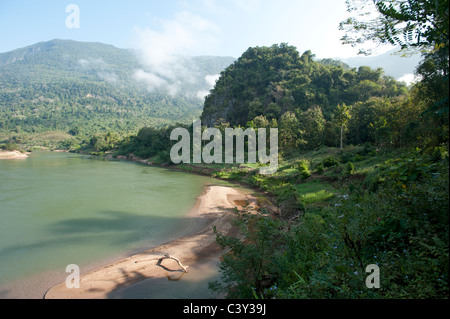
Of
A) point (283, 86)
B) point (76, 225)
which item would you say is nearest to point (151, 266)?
point (76, 225)

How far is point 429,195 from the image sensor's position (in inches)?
197

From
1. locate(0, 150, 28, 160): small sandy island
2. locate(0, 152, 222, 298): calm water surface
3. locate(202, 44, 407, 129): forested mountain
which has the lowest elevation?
locate(0, 152, 222, 298): calm water surface

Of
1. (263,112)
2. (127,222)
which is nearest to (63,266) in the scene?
(127,222)

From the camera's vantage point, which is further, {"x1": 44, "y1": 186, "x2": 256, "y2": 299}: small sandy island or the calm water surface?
the calm water surface

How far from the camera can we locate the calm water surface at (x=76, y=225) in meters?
12.2

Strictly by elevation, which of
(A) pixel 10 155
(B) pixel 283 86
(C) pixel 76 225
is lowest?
(C) pixel 76 225

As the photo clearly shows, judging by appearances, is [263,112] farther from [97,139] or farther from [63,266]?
[97,139]

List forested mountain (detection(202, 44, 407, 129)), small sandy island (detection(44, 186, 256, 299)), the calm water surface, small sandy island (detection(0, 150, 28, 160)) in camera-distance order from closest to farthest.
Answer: small sandy island (detection(44, 186, 256, 299))
the calm water surface
forested mountain (detection(202, 44, 407, 129))
small sandy island (detection(0, 150, 28, 160))

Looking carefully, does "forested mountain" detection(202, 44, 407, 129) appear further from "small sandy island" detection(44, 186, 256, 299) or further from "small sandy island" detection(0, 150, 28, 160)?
"small sandy island" detection(0, 150, 28, 160)

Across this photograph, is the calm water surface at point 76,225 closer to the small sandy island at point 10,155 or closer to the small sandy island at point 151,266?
the small sandy island at point 151,266

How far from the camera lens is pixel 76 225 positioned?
57.0 ft

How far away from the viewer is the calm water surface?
479 inches

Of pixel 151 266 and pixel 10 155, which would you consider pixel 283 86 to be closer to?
pixel 151 266

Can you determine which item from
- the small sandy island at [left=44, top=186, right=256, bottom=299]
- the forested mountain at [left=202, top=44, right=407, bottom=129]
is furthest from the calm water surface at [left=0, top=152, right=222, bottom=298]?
the forested mountain at [left=202, top=44, right=407, bottom=129]
